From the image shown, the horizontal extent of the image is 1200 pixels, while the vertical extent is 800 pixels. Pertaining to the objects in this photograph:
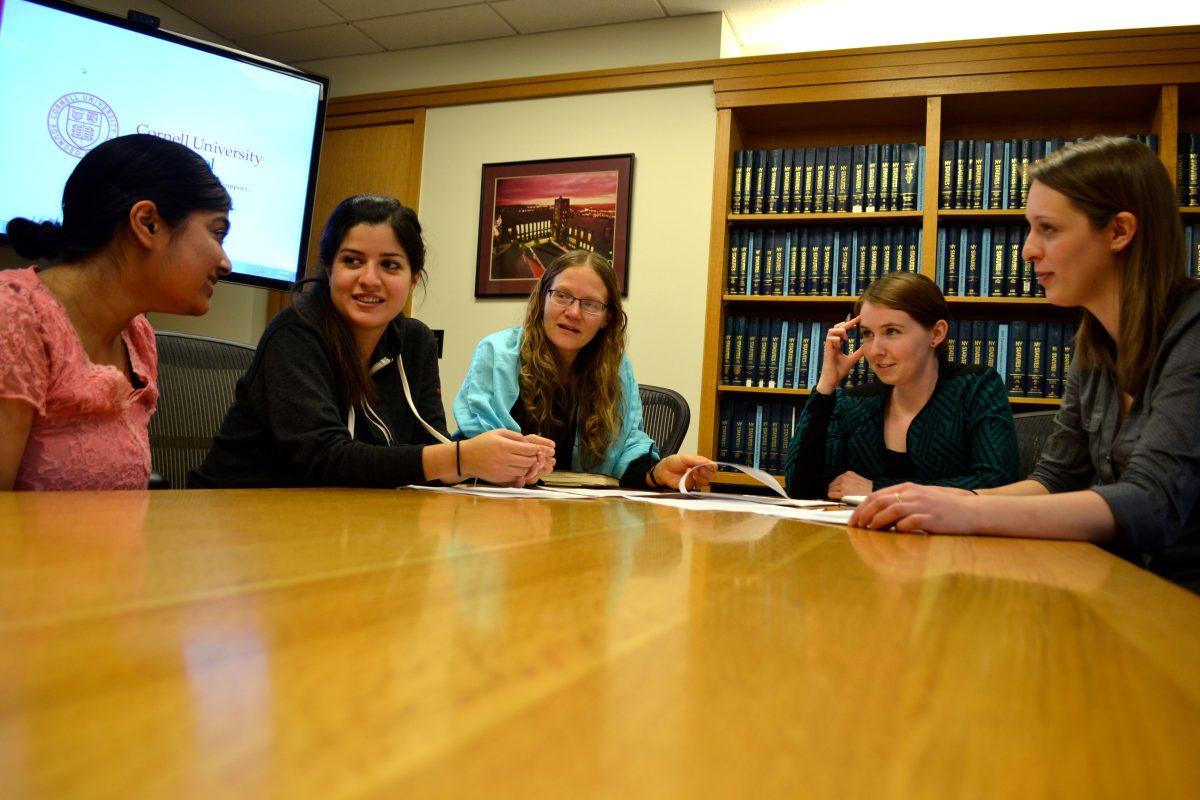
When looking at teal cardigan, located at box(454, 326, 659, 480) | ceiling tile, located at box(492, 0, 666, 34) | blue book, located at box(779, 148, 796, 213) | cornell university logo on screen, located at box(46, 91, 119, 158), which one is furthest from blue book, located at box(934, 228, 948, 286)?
cornell university logo on screen, located at box(46, 91, 119, 158)

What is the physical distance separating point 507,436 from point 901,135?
2.81 m

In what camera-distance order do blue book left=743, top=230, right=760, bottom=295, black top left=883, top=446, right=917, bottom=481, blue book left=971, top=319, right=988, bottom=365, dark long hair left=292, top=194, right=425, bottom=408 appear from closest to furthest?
dark long hair left=292, top=194, right=425, bottom=408, black top left=883, top=446, right=917, bottom=481, blue book left=971, top=319, right=988, bottom=365, blue book left=743, top=230, right=760, bottom=295

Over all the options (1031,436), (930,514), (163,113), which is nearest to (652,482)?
(930,514)

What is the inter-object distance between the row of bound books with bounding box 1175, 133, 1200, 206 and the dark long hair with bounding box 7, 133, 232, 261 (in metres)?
3.19

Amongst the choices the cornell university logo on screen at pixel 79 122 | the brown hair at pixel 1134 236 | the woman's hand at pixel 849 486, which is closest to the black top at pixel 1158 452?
the brown hair at pixel 1134 236

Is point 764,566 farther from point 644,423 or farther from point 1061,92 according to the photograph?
point 1061,92

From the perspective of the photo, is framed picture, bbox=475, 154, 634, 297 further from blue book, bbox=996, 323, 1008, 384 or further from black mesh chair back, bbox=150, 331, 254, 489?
black mesh chair back, bbox=150, 331, 254, 489

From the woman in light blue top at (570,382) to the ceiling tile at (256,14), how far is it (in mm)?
2419

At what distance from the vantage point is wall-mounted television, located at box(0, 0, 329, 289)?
2656mm

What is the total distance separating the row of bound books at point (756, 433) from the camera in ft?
10.8


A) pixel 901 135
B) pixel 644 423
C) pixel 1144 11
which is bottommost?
pixel 644 423

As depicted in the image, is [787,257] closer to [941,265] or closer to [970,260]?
[941,265]

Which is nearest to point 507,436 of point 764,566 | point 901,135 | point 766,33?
point 764,566

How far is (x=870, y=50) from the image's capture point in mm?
3176
